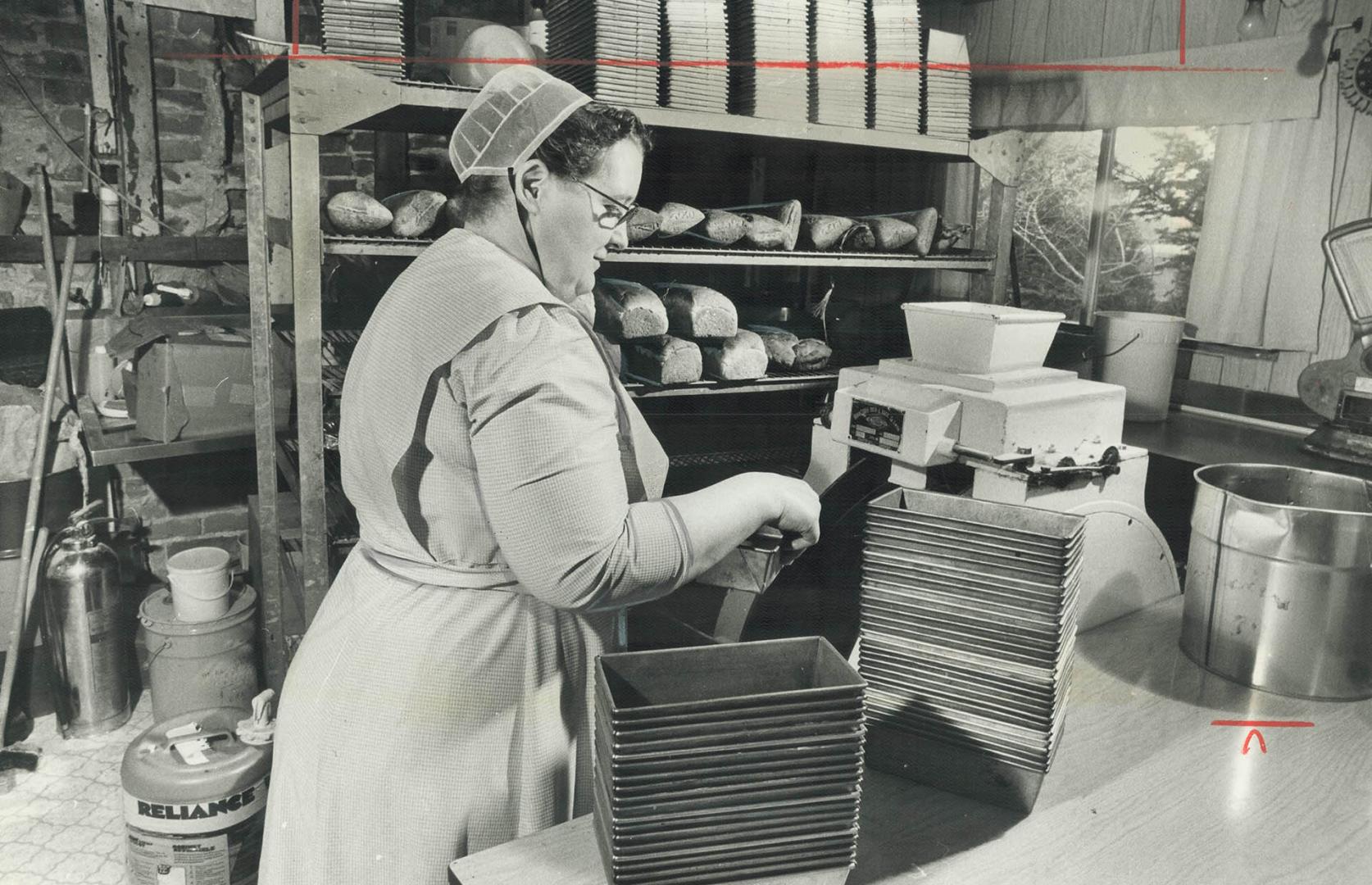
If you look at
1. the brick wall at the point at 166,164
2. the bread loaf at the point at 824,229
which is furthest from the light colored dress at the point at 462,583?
the brick wall at the point at 166,164

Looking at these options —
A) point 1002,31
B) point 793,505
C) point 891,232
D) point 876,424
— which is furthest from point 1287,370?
point 793,505

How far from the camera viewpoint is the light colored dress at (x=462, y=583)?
110 cm

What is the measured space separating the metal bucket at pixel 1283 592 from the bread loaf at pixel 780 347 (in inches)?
68.8

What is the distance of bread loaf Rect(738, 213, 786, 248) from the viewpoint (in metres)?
3.14

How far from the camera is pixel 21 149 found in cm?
332

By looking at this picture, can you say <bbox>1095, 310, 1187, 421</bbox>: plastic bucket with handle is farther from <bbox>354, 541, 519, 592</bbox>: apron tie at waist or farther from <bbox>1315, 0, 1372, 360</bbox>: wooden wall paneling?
<bbox>354, 541, 519, 592</bbox>: apron tie at waist

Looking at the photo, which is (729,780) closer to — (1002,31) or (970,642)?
(970,642)

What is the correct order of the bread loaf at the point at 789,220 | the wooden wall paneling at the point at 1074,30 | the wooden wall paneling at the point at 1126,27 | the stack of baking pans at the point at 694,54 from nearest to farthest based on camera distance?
the stack of baking pans at the point at 694,54, the bread loaf at the point at 789,220, the wooden wall paneling at the point at 1126,27, the wooden wall paneling at the point at 1074,30

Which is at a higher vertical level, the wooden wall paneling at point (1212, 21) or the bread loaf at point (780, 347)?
the wooden wall paneling at point (1212, 21)

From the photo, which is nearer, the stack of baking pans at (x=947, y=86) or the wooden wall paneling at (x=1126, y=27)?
the stack of baking pans at (x=947, y=86)

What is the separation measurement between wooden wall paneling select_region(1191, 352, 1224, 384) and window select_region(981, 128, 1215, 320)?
8.2 inches

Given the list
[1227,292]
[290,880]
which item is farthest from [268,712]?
[1227,292]

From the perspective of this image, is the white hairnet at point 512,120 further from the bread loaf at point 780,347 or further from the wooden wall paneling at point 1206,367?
the wooden wall paneling at point 1206,367

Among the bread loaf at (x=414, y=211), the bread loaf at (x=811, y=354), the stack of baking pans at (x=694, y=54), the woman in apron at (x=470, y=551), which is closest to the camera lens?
the woman in apron at (x=470, y=551)
